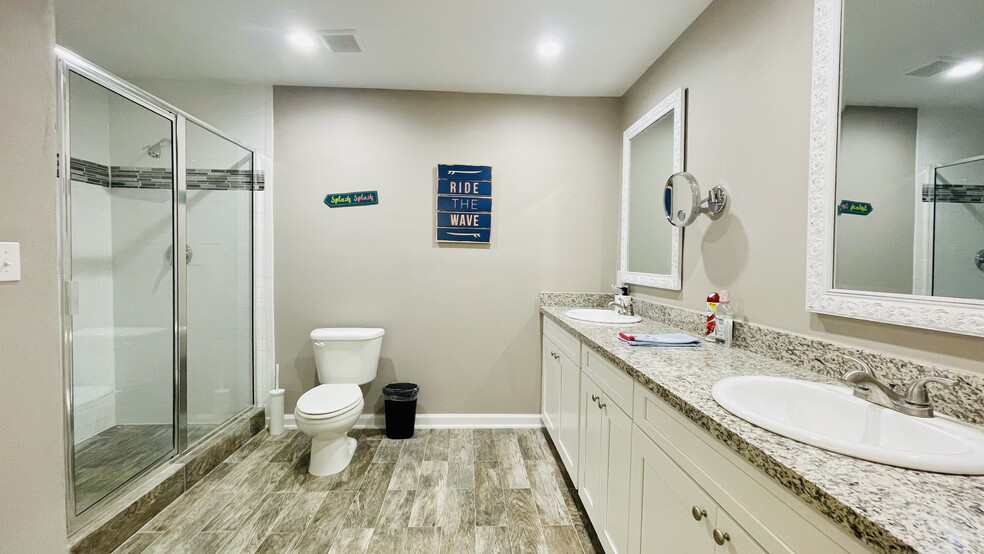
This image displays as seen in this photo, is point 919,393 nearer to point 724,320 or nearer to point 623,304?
point 724,320

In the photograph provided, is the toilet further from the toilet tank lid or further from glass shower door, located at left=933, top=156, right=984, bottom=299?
glass shower door, located at left=933, top=156, right=984, bottom=299

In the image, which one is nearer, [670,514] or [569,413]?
[670,514]

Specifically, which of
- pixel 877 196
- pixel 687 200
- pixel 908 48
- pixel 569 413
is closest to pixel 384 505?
pixel 569 413

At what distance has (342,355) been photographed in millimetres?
2432

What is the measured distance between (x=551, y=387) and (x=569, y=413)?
1.43 ft

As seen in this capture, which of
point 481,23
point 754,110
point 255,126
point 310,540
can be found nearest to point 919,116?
point 754,110

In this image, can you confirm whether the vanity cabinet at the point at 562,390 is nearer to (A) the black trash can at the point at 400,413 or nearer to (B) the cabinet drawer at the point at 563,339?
(B) the cabinet drawer at the point at 563,339

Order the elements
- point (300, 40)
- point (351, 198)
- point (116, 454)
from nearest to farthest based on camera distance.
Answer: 1. point (116, 454)
2. point (300, 40)
3. point (351, 198)

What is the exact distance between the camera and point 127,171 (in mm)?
2305

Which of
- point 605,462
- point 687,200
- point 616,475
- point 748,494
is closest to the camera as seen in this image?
point 748,494

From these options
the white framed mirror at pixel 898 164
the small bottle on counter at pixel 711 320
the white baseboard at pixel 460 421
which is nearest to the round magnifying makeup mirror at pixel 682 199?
the small bottle on counter at pixel 711 320

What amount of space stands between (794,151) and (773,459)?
113 centimetres

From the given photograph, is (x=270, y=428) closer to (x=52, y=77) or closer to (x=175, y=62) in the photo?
(x=52, y=77)

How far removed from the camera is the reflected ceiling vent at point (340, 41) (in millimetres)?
1979
